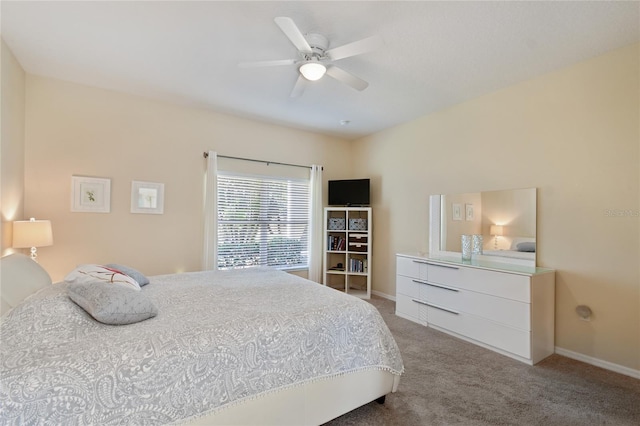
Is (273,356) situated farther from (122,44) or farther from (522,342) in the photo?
(122,44)

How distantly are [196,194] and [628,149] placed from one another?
4501 millimetres

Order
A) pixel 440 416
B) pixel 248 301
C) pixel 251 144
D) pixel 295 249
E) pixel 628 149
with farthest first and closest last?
pixel 295 249
pixel 251 144
pixel 628 149
pixel 248 301
pixel 440 416

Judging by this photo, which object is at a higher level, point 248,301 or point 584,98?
point 584,98

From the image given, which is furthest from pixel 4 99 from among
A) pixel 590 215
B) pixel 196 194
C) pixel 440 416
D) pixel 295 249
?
pixel 590 215

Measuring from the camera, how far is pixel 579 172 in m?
2.62

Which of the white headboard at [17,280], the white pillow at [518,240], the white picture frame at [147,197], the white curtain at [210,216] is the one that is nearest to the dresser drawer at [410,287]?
the white pillow at [518,240]

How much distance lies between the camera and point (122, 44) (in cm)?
240

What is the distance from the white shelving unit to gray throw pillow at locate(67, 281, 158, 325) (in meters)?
3.39

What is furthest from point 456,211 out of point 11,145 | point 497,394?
point 11,145

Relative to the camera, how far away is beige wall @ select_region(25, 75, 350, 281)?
119 inches

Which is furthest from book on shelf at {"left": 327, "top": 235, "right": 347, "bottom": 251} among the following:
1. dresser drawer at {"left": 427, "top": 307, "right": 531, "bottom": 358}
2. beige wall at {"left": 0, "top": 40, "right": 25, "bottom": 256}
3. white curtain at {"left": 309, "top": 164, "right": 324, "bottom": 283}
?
beige wall at {"left": 0, "top": 40, "right": 25, "bottom": 256}

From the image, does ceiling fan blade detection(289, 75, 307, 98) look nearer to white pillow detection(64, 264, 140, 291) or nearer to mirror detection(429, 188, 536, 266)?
white pillow detection(64, 264, 140, 291)

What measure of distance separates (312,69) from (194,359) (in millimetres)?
2089

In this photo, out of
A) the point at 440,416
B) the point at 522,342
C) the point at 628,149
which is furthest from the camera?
the point at 522,342
